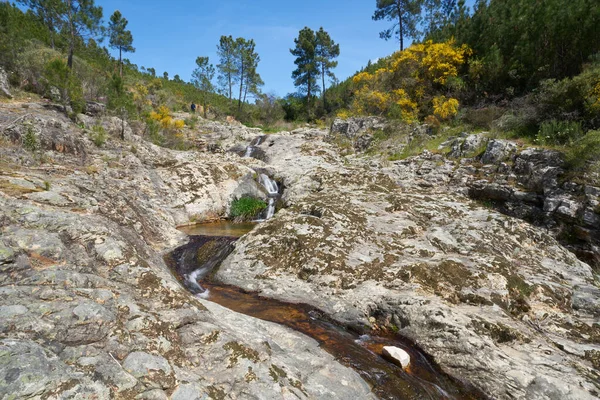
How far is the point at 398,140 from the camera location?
19.2m

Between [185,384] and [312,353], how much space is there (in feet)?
7.72

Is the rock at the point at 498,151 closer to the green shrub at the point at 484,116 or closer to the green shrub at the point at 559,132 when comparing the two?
the green shrub at the point at 559,132

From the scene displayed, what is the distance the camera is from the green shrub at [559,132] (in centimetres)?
1082

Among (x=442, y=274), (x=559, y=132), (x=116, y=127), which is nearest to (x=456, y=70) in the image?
(x=559, y=132)

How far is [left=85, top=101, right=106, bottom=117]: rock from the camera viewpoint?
17812 mm

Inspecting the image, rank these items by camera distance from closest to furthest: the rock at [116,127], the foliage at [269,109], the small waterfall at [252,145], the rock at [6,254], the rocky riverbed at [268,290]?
the rocky riverbed at [268,290], the rock at [6,254], the rock at [116,127], the small waterfall at [252,145], the foliage at [269,109]

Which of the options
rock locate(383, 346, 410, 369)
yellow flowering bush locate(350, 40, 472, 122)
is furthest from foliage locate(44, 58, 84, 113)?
yellow flowering bush locate(350, 40, 472, 122)

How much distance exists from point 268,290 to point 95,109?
17.9 meters

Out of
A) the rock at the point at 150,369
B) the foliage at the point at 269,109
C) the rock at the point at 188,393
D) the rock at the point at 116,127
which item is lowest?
the rock at the point at 188,393

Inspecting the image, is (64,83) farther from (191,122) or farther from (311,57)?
(311,57)

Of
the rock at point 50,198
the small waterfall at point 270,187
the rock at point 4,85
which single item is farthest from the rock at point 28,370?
the rock at point 4,85

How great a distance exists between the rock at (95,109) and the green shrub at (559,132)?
2264 centimetres

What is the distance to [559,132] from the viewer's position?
37.3ft

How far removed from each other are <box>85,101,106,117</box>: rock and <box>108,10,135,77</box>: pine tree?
23.5 meters
